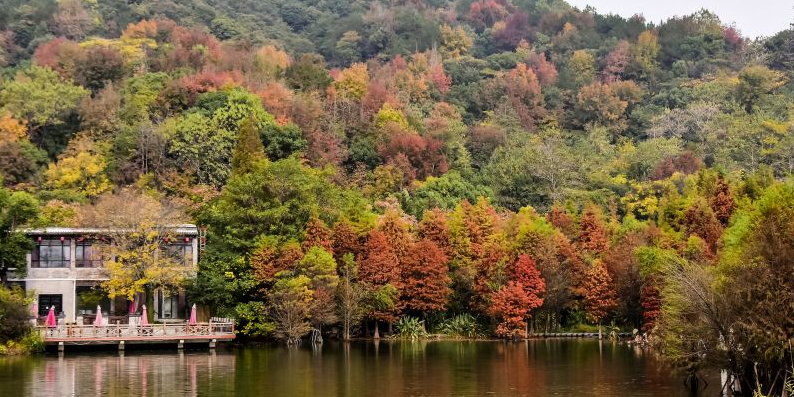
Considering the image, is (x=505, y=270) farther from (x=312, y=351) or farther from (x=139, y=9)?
(x=139, y=9)

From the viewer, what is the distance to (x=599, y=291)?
6506 cm

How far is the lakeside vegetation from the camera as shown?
201 feet

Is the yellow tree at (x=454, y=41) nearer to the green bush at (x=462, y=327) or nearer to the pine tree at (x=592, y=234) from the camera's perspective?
the pine tree at (x=592, y=234)

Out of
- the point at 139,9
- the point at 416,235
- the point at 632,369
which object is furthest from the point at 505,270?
the point at 139,9

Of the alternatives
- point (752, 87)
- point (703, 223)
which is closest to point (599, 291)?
point (703, 223)

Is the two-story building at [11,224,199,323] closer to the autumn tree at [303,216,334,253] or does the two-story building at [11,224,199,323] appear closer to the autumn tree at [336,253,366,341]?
the autumn tree at [303,216,334,253]

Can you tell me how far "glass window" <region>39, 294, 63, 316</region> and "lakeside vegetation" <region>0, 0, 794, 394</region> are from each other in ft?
14.5

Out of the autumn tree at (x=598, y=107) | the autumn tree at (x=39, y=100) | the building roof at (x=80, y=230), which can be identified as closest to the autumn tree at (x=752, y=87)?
the autumn tree at (x=598, y=107)

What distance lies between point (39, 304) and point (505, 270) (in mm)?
26405

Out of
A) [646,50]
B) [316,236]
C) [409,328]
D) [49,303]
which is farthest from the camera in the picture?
[646,50]

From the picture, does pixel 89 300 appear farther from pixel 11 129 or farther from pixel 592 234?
pixel 592 234

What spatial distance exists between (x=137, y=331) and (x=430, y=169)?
38.1 m

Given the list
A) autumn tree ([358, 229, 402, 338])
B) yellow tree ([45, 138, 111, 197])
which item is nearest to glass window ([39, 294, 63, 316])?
yellow tree ([45, 138, 111, 197])

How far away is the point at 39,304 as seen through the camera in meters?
64.6
